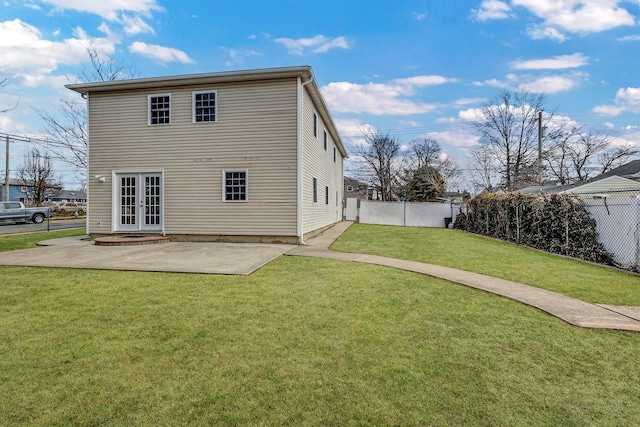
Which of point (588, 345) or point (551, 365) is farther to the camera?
point (588, 345)

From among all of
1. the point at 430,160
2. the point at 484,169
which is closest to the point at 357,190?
the point at 430,160

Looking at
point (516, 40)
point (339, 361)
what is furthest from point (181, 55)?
point (339, 361)

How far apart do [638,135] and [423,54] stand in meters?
22.0

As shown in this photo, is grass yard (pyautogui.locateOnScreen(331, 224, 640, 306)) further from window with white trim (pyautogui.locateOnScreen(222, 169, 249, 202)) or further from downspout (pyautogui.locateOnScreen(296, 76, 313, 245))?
window with white trim (pyautogui.locateOnScreen(222, 169, 249, 202))

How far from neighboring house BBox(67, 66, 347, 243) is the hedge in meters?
7.10

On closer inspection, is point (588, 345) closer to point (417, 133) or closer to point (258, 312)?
point (258, 312)

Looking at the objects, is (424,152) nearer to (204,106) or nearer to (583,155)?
(583,155)

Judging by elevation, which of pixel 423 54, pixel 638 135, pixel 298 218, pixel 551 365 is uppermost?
pixel 423 54

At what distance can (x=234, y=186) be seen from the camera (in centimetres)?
1067

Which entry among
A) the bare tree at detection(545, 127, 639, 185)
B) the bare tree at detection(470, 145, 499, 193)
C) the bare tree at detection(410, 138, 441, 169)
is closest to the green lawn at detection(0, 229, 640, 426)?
the bare tree at detection(470, 145, 499, 193)

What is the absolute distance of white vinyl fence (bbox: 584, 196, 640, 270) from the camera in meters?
6.76

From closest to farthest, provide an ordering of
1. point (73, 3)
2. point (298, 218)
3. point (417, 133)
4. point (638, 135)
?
point (298, 218) < point (73, 3) < point (638, 135) < point (417, 133)

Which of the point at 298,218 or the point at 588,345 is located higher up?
the point at 298,218

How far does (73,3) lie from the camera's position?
11.7 m
